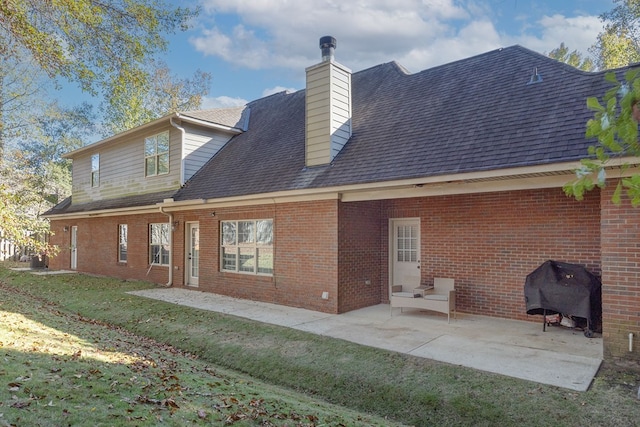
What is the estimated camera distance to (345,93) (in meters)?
10.4

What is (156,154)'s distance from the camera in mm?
14664

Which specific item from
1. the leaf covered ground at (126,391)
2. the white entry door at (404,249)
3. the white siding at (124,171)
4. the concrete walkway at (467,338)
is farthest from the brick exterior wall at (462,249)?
the leaf covered ground at (126,391)

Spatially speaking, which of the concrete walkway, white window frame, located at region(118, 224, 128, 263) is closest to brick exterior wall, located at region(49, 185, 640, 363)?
the concrete walkway

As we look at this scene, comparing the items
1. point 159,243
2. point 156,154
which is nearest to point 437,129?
point 159,243

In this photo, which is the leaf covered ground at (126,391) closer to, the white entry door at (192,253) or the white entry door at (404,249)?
the white entry door at (404,249)

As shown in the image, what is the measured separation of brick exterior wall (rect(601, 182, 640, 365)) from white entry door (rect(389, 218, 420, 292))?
14.0 feet

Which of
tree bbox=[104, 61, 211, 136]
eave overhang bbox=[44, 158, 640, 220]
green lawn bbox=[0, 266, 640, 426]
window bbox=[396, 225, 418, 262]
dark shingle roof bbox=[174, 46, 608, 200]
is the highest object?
tree bbox=[104, 61, 211, 136]

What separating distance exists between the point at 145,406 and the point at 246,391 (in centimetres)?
126

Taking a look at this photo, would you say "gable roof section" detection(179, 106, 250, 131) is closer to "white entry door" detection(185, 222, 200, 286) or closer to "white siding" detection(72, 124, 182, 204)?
"white siding" detection(72, 124, 182, 204)

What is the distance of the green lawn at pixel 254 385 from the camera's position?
3.75m

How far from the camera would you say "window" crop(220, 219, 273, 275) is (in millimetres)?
10477

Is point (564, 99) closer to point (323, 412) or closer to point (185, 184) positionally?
point (323, 412)

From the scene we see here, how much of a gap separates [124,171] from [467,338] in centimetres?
1455

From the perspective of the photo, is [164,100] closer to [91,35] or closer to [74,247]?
[74,247]
